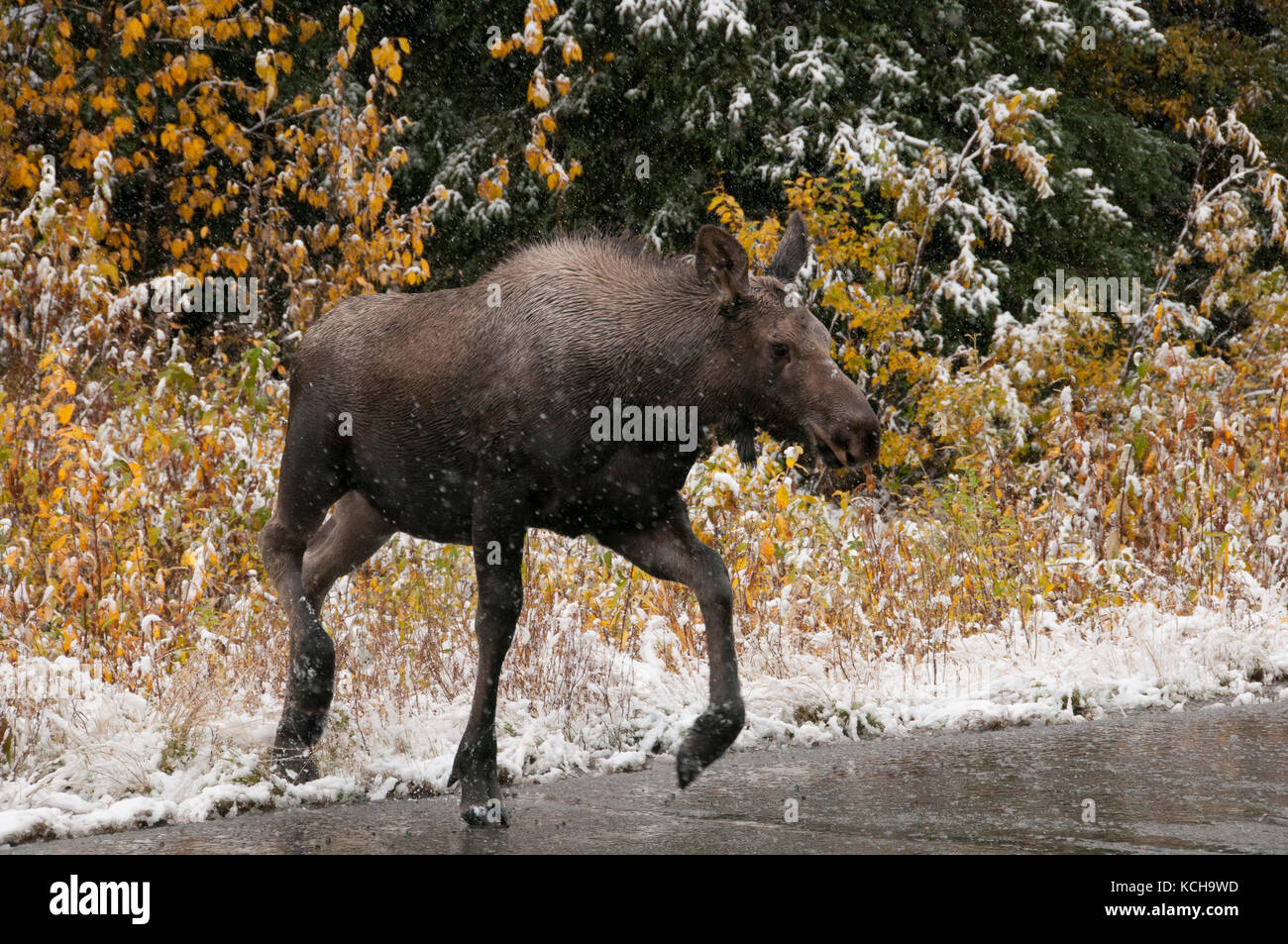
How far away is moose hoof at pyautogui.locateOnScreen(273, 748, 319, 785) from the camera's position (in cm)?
515

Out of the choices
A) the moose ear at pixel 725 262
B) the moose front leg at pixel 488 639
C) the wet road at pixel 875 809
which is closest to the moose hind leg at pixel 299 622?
the wet road at pixel 875 809

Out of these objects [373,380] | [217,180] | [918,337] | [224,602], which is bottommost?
[224,602]

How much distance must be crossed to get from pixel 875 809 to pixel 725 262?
1.88m

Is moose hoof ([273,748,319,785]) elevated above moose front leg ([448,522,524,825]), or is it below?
below

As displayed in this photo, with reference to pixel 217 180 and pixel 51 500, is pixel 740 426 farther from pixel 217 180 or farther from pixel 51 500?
pixel 217 180

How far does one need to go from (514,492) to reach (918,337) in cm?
781

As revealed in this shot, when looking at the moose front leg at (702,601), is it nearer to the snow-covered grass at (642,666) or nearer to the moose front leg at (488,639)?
the moose front leg at (488,639)

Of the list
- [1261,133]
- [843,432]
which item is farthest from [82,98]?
[1261,133]

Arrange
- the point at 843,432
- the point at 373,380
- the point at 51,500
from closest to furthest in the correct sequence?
the point at 843,432, the point at 373,380, the point at 51,500

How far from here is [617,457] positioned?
15.9 feet

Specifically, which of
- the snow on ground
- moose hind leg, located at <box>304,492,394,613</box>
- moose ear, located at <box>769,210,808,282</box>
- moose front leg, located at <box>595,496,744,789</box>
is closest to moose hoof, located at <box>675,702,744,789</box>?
moose front leg, located at <box>595,496,744,789</box>

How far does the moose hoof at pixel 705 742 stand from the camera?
4.58 metres

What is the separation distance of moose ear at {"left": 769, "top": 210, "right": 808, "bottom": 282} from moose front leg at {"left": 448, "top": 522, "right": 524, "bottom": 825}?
4.41ft

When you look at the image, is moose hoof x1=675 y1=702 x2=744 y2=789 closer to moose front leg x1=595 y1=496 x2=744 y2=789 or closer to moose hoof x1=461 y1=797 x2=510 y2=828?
moose front leg x1=595 y1=496 x2=744 y2=789
